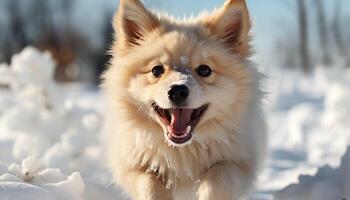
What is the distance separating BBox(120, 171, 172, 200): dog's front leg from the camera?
342 cm

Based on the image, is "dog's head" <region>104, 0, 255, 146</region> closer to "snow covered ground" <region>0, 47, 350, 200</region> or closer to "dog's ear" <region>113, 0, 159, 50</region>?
"dog's ear" <region>113, 0, 159, 50</region>

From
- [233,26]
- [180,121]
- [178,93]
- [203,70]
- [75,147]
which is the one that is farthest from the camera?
[75,147]

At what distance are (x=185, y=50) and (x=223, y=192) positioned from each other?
84 cm

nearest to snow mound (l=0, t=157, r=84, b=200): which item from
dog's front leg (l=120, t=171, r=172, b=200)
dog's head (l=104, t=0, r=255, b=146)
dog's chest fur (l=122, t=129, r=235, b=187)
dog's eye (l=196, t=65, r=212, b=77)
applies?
dog's front leg (l=120, t=171, r=172, b=200)

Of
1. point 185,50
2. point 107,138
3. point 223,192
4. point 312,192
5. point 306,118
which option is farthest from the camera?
point 306,118

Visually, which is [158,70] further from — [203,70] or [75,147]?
[75,147]

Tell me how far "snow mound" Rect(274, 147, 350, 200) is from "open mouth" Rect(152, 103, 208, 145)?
0.81 meters

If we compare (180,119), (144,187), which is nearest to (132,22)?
(180,119)

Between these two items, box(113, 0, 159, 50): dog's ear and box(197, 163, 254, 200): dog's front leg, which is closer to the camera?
box(197, 163, 254, 200): dog's front leg

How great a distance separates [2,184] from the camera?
3.11 metres

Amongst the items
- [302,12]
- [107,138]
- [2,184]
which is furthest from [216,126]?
[302,12]

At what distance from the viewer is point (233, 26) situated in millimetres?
3832

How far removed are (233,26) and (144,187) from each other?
3.77 feet

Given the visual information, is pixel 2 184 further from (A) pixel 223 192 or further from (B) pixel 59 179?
(A) pixel 223 192
